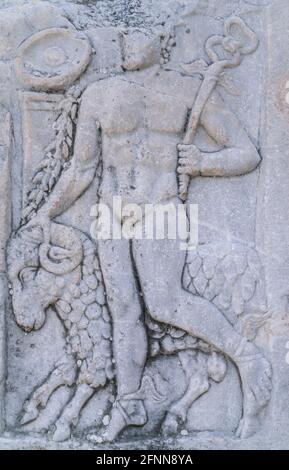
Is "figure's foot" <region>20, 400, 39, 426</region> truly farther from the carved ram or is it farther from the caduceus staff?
the caduceus staff

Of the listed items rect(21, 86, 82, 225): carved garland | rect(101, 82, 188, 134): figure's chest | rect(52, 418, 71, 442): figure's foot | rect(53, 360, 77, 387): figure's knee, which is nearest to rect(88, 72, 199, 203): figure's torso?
rect(101, 82, 188, 134): figure's chest

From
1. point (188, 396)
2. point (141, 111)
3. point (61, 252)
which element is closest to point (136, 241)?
point (61, 252)

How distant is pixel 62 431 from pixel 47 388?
18cm

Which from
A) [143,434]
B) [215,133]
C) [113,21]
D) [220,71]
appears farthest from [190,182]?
[143,434]

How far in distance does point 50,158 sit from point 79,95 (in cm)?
28

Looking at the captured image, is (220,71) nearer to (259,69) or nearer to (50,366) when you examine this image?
(259,69)

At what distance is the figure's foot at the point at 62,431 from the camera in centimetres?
387

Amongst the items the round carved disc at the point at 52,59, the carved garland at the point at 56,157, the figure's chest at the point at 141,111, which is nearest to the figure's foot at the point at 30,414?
the carved garland at the point at 56,157

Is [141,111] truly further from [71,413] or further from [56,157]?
[71,413]

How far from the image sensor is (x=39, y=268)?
3.96 metres

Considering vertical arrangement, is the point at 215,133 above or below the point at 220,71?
below

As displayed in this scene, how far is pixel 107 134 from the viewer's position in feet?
13.0

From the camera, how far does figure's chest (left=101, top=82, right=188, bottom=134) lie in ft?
13.0

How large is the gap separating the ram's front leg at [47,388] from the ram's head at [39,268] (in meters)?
0.19
